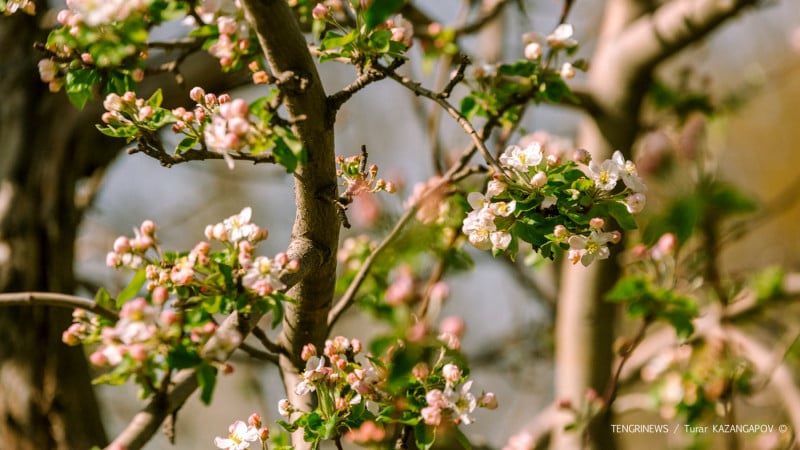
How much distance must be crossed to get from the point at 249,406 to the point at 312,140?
2.72 meters

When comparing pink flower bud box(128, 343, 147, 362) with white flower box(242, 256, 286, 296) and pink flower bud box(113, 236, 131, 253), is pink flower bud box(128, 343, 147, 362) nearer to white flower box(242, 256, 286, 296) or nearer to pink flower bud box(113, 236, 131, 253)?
white flower box(242, 256, 286, 296)

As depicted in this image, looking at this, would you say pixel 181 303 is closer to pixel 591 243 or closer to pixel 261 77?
pixel 261 77

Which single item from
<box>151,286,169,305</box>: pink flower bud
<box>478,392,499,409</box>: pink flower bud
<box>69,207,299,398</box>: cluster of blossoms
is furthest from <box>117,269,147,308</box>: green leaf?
<box>478,392,499,409</box>: pink flower bud

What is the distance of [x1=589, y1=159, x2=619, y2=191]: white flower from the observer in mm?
861

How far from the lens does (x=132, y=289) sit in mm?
882

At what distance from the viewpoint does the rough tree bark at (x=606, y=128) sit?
6.73ft

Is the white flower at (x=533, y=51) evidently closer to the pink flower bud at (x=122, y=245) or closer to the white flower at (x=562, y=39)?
the white flower at (x=562, y=39)

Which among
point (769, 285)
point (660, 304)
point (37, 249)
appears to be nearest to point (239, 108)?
point (660, 304)

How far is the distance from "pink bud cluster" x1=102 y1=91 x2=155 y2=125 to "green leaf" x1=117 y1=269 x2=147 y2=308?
201 mm

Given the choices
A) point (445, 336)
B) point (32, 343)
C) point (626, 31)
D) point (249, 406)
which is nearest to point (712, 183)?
point (626, 31)

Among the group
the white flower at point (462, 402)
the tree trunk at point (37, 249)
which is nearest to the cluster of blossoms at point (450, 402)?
the white flower at point (462, 402)

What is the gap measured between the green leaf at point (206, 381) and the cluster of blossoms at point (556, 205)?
37cm

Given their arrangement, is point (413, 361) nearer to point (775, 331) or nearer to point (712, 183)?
point (712, 183)

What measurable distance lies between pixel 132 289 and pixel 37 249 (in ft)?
3.64
